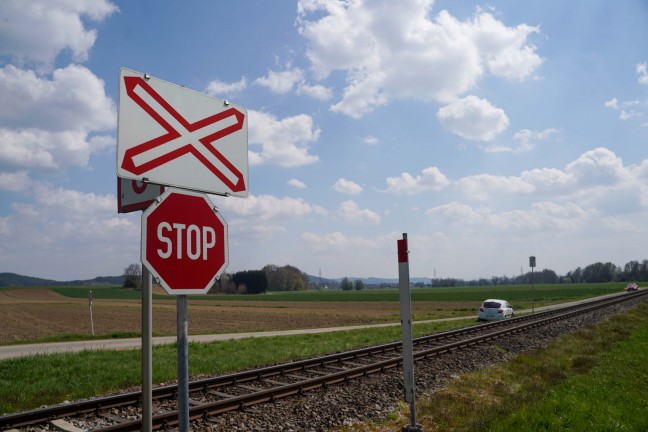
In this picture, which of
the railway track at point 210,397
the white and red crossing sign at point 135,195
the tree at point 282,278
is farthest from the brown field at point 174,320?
the tree at point 282,278

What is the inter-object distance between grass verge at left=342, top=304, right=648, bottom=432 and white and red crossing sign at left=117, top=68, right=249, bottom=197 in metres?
5.79

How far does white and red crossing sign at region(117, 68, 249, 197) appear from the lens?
8.39 ft

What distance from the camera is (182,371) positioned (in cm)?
249

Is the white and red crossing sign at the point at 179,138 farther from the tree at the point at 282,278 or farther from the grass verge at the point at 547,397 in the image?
the tree at the point at 282,278

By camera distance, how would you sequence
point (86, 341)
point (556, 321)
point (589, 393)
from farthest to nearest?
point (556, 321) < point (86, 341) < point (589, 393)

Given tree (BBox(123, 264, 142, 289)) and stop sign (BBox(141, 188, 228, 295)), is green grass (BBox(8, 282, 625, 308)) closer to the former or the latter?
tree (BBox(123, 264, 142, 289))

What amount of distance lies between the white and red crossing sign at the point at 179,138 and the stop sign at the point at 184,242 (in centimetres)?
15

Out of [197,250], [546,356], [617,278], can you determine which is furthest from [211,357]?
[617,278]

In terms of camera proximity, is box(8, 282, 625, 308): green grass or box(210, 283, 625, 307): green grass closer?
box(210, 283, 625, 307): green grass

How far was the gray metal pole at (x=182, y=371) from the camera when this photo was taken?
7.93 feet

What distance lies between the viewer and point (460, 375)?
11.7m

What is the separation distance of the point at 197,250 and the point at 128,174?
20.9 inches

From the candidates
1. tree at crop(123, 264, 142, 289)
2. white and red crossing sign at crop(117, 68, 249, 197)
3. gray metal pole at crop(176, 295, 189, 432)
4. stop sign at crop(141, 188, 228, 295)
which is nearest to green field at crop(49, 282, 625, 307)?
tree at crop(123, 264, 142, 289)

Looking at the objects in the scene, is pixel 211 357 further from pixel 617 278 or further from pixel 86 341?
pixel 617 278
